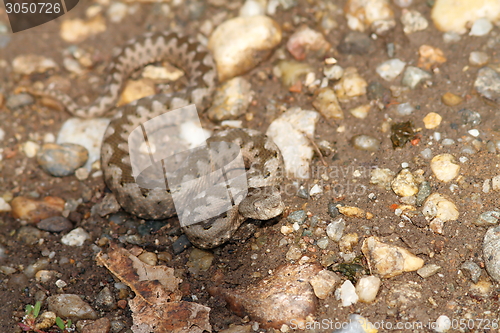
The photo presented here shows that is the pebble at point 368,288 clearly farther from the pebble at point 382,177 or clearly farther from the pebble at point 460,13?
the pebble at point 460,13

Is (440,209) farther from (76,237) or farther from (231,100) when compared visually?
(76,237)

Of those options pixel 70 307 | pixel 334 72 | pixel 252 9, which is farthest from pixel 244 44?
pixel 70 307

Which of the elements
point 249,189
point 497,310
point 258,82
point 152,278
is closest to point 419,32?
point 258,82

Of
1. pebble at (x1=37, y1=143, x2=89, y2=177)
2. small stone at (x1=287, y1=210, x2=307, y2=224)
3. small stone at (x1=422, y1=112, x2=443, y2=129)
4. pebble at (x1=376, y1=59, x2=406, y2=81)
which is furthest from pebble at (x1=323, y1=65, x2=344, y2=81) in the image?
pebble at (x1=37, y1=143, x2=89, y2=177)

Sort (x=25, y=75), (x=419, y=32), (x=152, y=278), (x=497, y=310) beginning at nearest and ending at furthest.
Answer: (x=497, y=310) < (x=152, y=278) < (x=419, y=32) < (x=25, y=75)

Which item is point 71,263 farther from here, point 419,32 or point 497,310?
point 419,32
